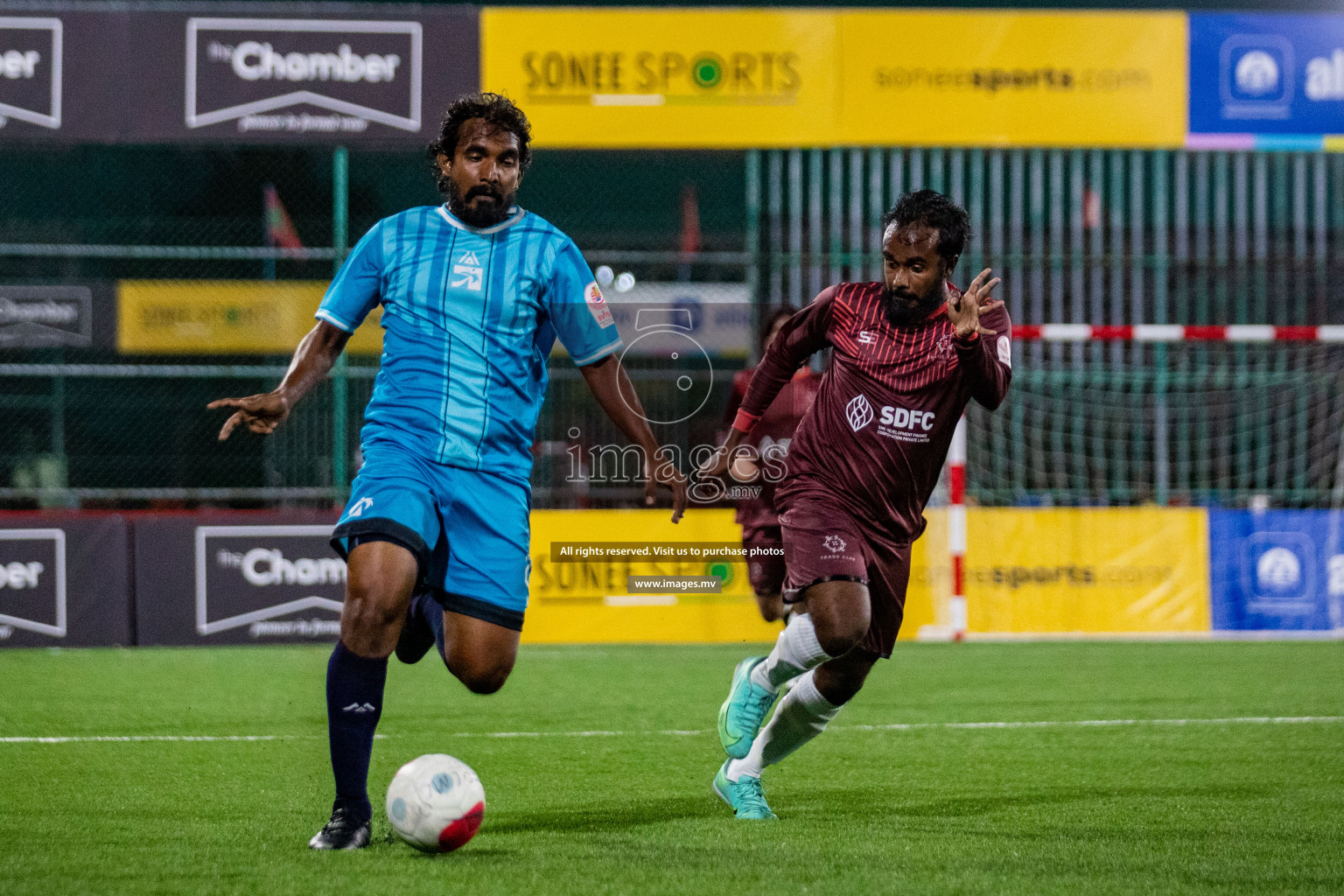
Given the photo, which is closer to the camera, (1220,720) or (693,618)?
(1220,720)

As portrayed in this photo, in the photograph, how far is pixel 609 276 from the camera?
11.9 metres

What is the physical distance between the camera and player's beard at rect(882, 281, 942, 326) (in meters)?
4.83

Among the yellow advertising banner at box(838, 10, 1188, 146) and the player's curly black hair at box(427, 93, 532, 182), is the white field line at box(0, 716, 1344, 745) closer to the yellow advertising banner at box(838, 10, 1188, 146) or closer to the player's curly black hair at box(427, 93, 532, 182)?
the player's curly black hair at box(427, 93, 532, 182)

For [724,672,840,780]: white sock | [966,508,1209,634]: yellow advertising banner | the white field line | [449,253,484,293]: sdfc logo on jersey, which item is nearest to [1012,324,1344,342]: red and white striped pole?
[966,508,1209,634]: yellow advertising banner

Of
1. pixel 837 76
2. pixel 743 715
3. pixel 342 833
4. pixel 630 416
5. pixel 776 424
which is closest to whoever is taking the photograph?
pixel 342 833

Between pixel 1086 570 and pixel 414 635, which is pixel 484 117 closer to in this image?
pixel 414 635

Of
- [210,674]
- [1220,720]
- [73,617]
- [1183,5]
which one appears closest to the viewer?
[1220,720]

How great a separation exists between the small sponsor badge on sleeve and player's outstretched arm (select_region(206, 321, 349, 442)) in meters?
0.71

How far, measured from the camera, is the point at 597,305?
14.8ft

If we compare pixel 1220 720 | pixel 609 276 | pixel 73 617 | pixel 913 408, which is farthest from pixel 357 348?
pixel 913 408

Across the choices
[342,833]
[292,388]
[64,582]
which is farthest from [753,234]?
[342,833]

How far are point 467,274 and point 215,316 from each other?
9.29 m

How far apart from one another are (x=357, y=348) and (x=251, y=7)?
283 centimetres

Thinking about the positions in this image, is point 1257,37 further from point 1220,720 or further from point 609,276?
point 1220,720
